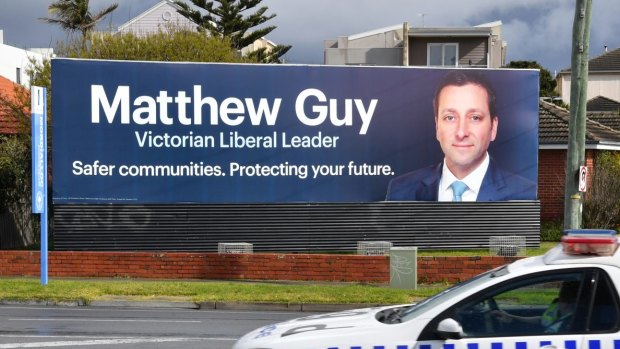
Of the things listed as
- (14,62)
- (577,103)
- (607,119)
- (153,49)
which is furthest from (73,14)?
(577,103)

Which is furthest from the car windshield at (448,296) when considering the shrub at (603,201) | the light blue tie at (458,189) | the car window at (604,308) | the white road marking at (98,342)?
the shrub at (603,201)

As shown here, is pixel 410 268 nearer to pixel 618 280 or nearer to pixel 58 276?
pixel 58 276

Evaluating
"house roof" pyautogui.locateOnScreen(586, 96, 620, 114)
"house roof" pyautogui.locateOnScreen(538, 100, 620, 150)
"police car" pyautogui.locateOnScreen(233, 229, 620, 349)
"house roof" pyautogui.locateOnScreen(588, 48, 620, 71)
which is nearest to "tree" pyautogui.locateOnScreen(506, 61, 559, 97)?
"house roof" pyautogui.locateOnScreen(588, 48, 620, 71)

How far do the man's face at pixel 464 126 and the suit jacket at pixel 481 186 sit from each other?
46 centimetres

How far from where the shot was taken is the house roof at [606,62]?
73.3m

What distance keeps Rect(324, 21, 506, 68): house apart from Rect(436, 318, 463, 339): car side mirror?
149 feet

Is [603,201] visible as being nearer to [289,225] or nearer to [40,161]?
[289,225]

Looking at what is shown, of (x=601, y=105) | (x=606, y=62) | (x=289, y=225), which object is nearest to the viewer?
(x=289, y=225)

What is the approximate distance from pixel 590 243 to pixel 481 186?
1803cm

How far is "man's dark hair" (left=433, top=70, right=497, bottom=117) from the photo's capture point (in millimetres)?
23484

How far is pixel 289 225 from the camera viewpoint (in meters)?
22.8

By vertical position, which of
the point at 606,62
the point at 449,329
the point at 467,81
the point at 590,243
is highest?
the point at 606,62

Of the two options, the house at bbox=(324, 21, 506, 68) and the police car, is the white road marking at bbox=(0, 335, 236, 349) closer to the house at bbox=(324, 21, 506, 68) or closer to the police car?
the police car

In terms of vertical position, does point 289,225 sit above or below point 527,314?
below
